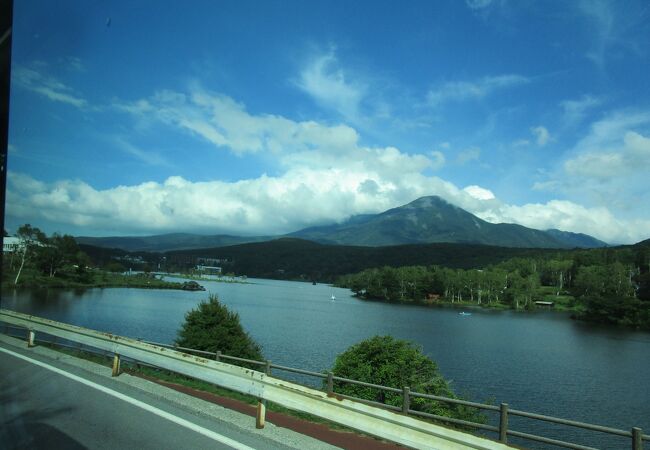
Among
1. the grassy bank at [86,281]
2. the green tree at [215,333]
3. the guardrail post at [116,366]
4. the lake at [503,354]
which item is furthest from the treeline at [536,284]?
the guardrail post at [116,366]

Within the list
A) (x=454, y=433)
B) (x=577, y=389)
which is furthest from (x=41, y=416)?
(x=577, y=389)

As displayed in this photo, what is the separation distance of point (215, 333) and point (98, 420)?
1527 cm

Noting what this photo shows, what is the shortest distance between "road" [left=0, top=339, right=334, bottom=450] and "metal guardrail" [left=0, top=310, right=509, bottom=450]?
58 cm

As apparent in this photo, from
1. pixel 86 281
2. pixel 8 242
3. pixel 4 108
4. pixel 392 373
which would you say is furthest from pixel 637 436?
pixel 86 281

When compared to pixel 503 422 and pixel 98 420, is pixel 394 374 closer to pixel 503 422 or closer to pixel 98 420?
pixel 503 422

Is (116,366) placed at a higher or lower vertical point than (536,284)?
lower

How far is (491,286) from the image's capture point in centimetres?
14288

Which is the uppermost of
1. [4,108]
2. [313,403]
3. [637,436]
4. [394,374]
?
[4,108]

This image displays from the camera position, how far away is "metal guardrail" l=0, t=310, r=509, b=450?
18.0 ft

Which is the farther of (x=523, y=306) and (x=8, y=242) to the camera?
(x=523, y=306)

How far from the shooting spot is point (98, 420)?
23.3 ft

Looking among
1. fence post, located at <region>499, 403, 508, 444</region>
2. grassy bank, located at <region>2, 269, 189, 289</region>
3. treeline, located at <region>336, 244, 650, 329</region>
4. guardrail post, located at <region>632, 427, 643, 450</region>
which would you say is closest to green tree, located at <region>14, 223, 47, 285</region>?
fence post, located at <region>499, 403, 508, 444</region>

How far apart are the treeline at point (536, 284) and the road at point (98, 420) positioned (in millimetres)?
107166

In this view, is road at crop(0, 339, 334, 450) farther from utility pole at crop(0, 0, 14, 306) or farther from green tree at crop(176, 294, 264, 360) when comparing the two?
green tree at crop(176, 294, 264, 360)
